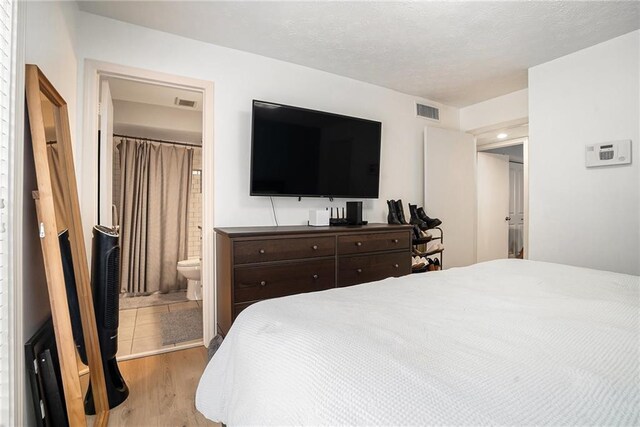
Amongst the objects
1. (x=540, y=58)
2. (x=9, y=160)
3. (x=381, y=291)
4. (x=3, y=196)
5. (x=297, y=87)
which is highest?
(x=540, y=58)

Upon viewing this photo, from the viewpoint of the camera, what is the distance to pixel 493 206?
5.12 metres

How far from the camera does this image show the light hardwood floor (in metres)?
1.63

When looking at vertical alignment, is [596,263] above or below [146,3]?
below

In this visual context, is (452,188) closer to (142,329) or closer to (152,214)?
(142,329)

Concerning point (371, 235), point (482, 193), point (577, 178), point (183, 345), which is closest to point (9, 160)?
point (183, 345)

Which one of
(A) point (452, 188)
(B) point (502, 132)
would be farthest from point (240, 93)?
(B) point (502, 132)

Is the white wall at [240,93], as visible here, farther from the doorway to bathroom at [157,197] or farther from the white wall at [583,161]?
the white wall at [583,161]

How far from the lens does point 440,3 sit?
2002 millimetres

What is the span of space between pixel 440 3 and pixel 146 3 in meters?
1.93

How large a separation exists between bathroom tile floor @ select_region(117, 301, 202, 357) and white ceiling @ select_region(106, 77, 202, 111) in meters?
2.36

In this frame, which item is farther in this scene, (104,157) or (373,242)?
(373,242)

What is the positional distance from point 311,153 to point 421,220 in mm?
1480

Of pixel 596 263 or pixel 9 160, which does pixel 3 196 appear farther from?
pixel 596 263

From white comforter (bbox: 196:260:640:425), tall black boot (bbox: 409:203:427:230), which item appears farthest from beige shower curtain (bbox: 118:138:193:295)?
white comforter (bbox: 196:260:640:425)
